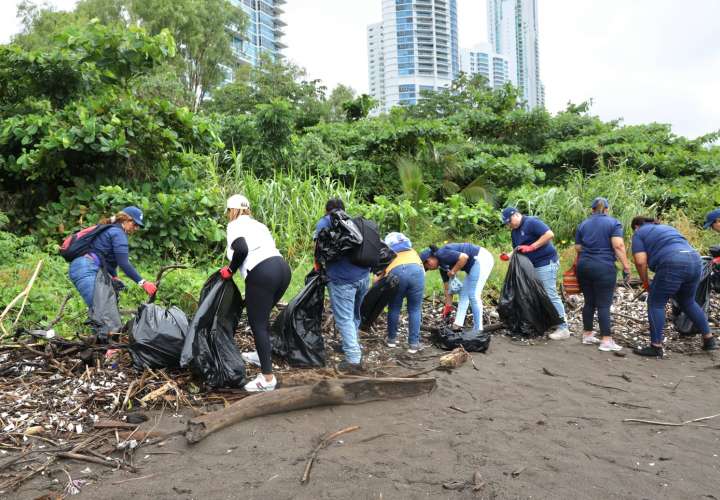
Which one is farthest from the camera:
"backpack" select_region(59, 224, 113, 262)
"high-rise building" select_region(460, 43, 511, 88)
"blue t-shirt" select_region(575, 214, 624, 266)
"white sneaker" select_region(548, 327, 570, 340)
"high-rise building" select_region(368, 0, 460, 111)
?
"high-rise building" select_region(460, 43, 511, 88)

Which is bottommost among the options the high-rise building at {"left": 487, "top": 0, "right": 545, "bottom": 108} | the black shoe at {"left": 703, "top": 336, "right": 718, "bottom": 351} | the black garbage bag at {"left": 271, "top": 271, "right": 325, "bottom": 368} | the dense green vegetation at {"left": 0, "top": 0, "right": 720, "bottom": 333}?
the black shoe at {"left": 703, "top": 336, "right": 718, "bottom": 351}

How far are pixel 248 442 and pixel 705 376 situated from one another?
4.57 metres

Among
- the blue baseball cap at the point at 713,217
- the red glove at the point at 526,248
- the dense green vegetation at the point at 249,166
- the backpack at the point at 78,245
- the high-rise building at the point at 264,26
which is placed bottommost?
the red glove at the point at 526,248

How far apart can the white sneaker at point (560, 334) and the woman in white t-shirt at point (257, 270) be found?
152 inches

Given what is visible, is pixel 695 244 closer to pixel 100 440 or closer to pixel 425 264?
pixel 425 264

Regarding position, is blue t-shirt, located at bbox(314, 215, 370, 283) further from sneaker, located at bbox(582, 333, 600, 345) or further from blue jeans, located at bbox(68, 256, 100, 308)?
sneaker, located at bbox(582, 333, 600, 345)

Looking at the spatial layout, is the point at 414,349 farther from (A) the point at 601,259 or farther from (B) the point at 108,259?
(B) the point at 108,259

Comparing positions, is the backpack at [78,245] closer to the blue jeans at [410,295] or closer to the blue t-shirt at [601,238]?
the blue jeans at [410,295]

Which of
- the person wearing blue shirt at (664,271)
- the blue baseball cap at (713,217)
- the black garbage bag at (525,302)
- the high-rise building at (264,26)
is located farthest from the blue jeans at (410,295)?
the high-rise building at (264,26)

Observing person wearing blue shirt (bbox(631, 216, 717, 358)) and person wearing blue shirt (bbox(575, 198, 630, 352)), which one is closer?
person wearing blue shirt (bbox(631, 216, 717, 358))

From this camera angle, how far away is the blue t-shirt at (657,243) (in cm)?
601

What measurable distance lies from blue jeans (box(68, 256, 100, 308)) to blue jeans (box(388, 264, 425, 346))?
2.76 metres

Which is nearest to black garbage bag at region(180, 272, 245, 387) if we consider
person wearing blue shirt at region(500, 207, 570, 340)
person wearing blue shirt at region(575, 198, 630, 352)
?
person wearing blue shirt at region(500, 207, 570, 340)

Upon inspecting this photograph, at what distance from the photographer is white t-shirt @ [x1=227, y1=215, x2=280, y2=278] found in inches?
171
